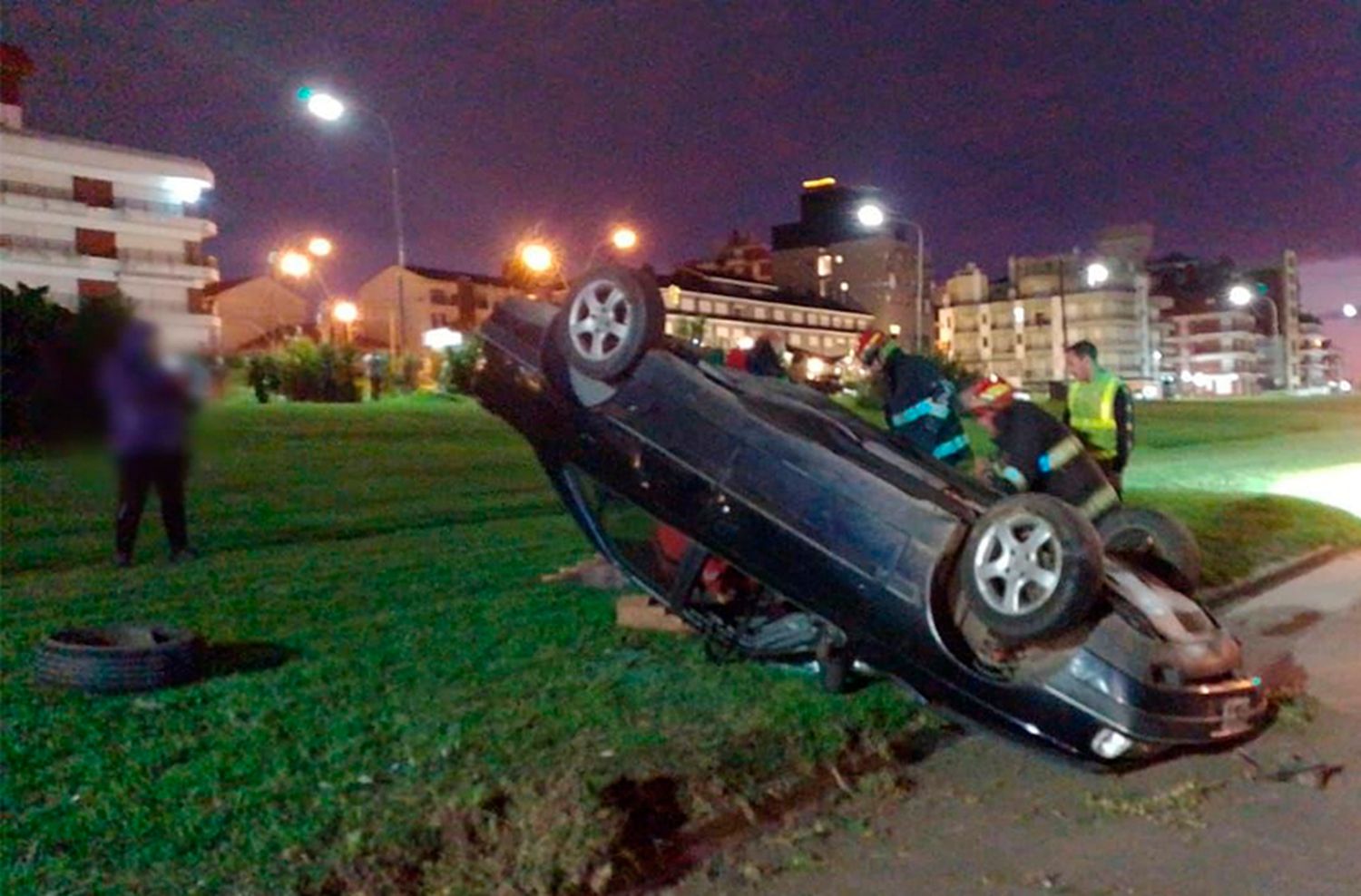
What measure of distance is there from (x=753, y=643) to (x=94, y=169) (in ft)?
13.4

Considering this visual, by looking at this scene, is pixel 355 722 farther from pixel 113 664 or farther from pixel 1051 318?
pixel 1051 318

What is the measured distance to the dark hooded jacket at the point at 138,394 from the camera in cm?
312

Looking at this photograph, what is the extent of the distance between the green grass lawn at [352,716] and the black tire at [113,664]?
0.32ft

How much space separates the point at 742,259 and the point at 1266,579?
83.3 metres

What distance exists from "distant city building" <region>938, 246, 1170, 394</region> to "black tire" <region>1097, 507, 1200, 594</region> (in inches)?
3200

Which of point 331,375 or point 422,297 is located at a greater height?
point 422,297

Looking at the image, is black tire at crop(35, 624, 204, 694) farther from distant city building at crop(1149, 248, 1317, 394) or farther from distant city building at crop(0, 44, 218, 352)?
distant city building at crop(1149, 248, 1317, 394)

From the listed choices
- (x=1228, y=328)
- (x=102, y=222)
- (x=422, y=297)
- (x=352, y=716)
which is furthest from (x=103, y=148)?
(x=1228, y=328)

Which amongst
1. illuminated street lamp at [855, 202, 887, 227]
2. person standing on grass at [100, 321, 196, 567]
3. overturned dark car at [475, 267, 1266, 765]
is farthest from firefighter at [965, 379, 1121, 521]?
illuminated street lamp at [855, 202, 887, 227]

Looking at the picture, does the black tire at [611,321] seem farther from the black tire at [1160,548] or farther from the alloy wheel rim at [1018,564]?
the black tire at [1160,548]

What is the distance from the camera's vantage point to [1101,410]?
8.91 meters

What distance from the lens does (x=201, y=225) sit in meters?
5.38

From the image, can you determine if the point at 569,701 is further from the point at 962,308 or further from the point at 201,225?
the point at 962,308

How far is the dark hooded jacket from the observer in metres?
3.12
